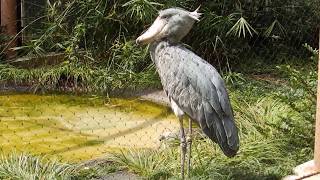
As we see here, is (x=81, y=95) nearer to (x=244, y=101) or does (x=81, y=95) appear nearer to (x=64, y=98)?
(x=64, y=98)

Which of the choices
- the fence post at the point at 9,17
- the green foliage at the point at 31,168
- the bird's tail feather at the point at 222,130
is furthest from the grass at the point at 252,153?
the fence post at the point at 9,17

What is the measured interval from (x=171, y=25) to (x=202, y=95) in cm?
49

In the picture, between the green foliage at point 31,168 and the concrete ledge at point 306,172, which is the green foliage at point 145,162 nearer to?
the green foliage at point 31,168

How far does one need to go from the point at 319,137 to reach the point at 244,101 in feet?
6.32

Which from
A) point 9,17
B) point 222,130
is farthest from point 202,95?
point 9,17

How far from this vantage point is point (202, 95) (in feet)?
13.6

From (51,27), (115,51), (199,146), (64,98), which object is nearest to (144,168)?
(199,146)

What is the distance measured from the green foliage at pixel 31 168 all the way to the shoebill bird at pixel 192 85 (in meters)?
0.89

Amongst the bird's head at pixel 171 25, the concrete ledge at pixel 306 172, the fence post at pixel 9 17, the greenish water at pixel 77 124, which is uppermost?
the bird's head at pixel 171 25

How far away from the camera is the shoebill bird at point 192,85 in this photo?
4168 mm

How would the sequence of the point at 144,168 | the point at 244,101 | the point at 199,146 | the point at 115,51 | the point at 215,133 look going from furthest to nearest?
the point at 115,51 < the point at 244,101 < the point at 199,146 < the point at 144,168 < the point at 215,133

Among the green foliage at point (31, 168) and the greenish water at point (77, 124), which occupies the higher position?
the green foliage at point (31, 168)

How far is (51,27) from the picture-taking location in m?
7.86

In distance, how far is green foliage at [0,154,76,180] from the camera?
438 cm
